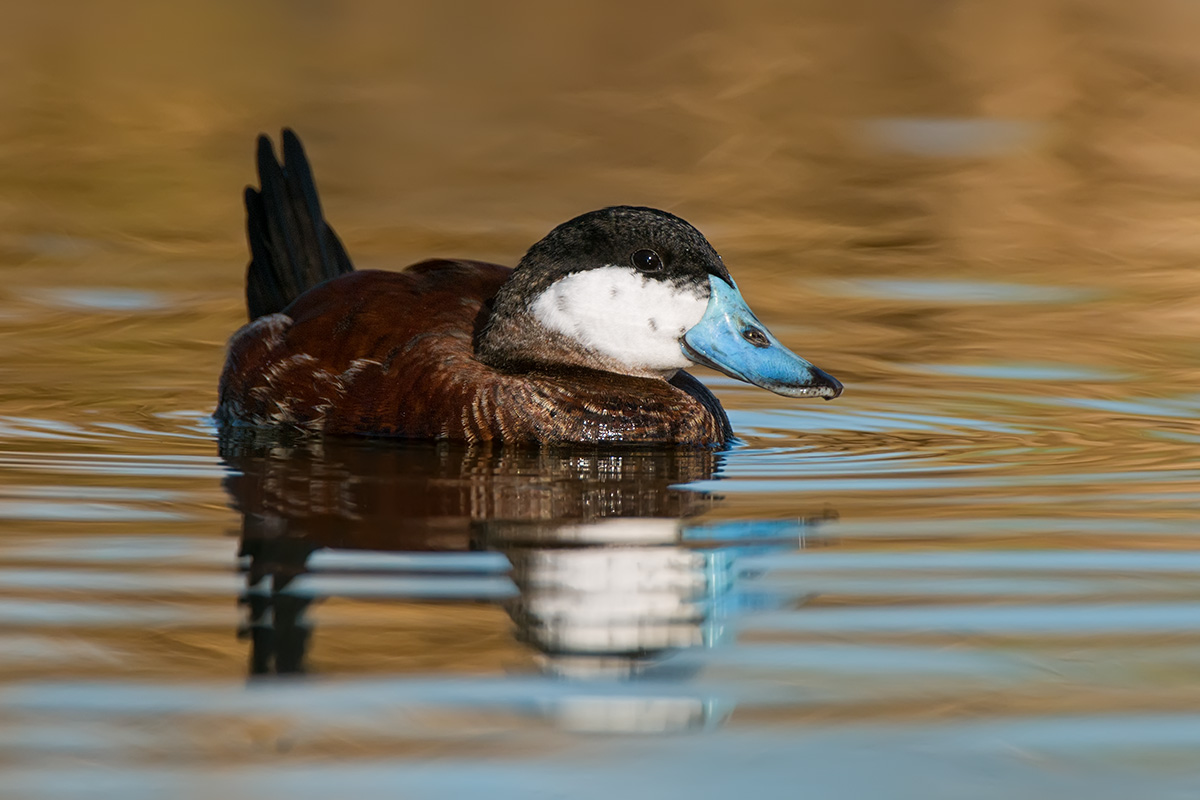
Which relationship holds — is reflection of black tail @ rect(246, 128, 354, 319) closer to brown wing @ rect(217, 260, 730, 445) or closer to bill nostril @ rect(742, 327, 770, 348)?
brown wing @ rect(217, 260, 730, 445)

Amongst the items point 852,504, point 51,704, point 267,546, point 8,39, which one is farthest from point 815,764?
point 8,39

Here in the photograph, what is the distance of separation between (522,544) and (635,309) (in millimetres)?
1570

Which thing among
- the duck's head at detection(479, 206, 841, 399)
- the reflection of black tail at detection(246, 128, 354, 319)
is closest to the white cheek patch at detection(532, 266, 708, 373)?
the duck's head at detection(479, 206, 841, 399)

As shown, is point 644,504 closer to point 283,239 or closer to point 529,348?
point 529,348

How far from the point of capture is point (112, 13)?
55.5 ft

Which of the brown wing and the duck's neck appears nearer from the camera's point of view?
the brown wing

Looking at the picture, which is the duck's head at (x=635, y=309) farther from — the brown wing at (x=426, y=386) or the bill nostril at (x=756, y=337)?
the brown wing at (x=426, y=386)

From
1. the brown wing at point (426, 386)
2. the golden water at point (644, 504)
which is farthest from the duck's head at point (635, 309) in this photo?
the golden water at point (644, 504)

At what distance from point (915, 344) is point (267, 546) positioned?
4.11m

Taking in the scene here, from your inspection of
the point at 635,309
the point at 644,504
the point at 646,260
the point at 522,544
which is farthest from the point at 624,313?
the point at 522,544

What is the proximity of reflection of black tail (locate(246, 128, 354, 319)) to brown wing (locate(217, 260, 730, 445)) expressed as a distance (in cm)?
59

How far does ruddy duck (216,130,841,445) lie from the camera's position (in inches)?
216

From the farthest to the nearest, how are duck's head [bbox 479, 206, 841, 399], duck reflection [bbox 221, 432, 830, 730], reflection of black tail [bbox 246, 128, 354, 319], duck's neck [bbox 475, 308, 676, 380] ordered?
1. reflection of black tail [bbox 246, 128, 354, 319]
2. duck's neck [bbox 475, 308, 676, 380]
3. duck's head [bbox 479, 206, 841, 399]
4. duck reflection [bbox 221, 432, 830, 730]

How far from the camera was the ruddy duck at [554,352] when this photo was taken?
216 inches
